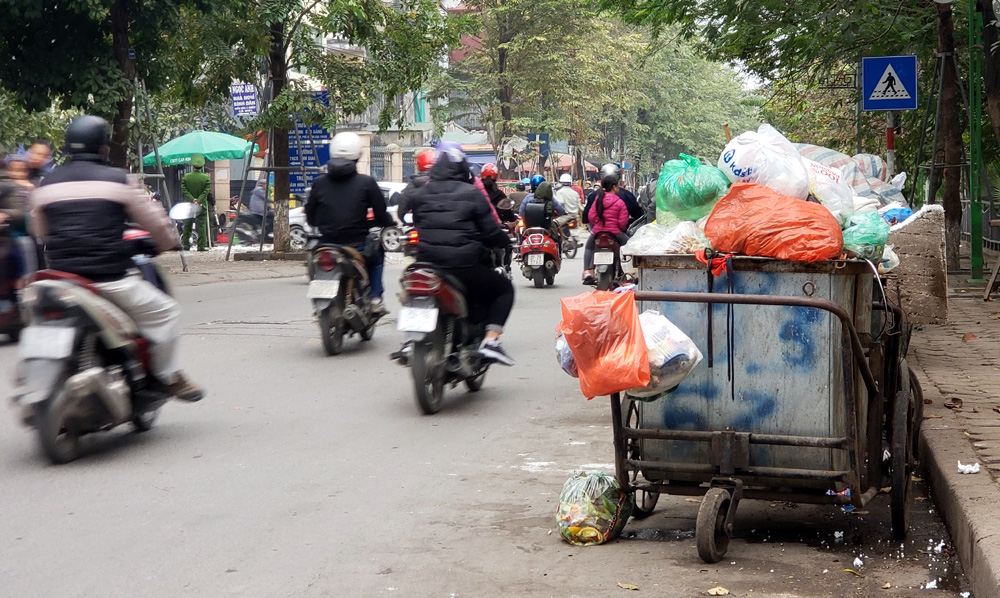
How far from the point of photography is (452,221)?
26.0ft

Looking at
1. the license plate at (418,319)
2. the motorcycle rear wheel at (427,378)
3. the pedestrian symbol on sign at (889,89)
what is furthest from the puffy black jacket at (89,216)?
the pedestrian symbol on sign at (889,89)

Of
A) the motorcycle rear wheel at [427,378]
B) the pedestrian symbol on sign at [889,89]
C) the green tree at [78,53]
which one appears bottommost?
the motorcycle rear wheel at [427,378]

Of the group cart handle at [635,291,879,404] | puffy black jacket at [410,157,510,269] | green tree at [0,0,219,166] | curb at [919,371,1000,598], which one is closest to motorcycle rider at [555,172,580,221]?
green tree at [0,0,219,166]

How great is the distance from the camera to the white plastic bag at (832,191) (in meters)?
5.12

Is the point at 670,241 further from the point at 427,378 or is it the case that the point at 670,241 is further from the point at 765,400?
the point at 427,378

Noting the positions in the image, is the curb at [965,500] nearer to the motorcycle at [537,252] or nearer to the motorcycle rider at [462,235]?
the motorcycle rider at [462,235]

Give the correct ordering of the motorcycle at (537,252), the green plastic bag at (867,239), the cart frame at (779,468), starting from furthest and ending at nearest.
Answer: the motorcycle at (537,252) < the green plastic bag at (867,239) < the cart frame at (779,468)

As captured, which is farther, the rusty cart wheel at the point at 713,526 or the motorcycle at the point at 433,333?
the motorcycle at the point at 433,333

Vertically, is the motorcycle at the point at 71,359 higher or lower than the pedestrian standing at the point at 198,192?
lower

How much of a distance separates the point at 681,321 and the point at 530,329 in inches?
289

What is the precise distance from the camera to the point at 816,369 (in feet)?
15.2

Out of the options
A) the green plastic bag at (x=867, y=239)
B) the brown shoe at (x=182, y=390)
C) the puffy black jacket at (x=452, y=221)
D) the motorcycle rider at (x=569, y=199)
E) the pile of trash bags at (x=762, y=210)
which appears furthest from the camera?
the motorcycle rider at (x=569, y=199)

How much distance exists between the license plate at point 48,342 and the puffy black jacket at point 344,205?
3987 mm

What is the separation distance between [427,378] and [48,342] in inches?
94.3
